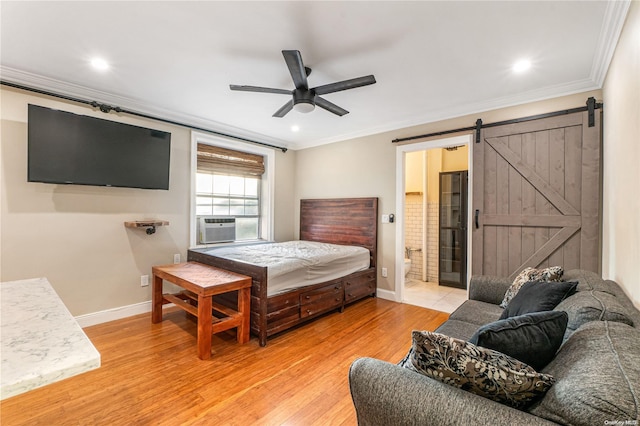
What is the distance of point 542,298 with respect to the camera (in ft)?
5.36

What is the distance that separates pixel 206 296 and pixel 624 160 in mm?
3217

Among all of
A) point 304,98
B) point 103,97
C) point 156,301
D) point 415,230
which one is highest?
point 103,97

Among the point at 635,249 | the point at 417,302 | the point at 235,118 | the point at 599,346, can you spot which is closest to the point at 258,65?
the point at 235,118

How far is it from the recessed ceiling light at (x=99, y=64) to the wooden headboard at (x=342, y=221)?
325 cm

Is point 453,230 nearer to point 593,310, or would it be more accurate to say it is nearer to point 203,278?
point 593,310

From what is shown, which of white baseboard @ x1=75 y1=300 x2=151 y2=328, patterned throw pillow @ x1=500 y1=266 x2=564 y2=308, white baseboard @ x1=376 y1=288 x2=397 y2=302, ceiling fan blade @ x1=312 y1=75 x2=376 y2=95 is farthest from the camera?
white baseboard @ x1=376 y1=288 x2=397 y2=302

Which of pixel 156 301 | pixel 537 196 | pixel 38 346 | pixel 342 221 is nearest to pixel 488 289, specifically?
pixel 537 196

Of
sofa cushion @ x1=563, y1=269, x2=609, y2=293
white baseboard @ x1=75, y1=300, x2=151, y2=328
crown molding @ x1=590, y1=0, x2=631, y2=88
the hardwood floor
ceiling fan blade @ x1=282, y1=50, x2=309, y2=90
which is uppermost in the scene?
crown molding @ x1=590, y1=0, x2=631, y2=88

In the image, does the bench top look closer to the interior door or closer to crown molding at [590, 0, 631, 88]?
crown molding at [590, 0, 631, 88]

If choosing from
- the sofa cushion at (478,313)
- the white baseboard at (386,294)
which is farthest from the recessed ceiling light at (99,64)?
the white baseboard at (386,294)

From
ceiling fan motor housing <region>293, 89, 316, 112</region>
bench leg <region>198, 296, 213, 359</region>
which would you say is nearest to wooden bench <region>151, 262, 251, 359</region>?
bench leg <region>198, 296, 213, 359</region>

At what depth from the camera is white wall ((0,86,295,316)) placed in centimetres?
268

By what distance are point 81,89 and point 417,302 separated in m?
4.79

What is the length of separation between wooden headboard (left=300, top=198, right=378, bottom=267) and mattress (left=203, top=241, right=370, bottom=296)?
0.28m
